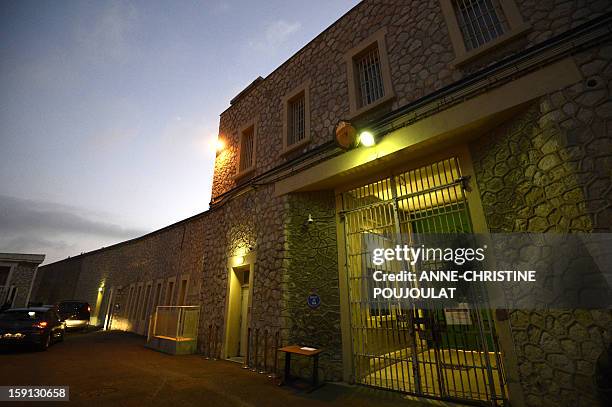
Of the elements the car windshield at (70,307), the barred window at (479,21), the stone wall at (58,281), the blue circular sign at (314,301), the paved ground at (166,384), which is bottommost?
the paved ground at (166,384)

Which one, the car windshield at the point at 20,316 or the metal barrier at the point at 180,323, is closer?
the car windshield at the point at 20,316

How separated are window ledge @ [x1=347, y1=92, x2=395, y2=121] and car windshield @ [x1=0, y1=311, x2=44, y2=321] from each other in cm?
1153

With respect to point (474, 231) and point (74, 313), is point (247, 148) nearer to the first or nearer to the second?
point (474, 231)

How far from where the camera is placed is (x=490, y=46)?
4.47m

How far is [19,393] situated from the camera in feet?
14.1

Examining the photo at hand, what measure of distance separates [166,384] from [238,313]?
284 centimetres

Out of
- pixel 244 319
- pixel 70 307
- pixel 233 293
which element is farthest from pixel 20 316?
pixel 244 319

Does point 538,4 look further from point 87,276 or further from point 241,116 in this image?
point 87,276

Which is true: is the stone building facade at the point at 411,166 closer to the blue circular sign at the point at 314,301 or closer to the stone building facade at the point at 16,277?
the blue circular sign at the point at 314,301

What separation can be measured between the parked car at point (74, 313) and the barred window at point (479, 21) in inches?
787

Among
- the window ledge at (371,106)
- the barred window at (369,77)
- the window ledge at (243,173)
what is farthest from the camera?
the window ledge at (243,173)

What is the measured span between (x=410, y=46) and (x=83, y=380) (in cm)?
943

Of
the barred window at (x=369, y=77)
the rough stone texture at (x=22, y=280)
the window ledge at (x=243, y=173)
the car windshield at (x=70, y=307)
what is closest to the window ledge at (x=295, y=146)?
the window ledge at (x=243, y=173)

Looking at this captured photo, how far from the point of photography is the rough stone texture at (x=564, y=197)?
3.13 m
